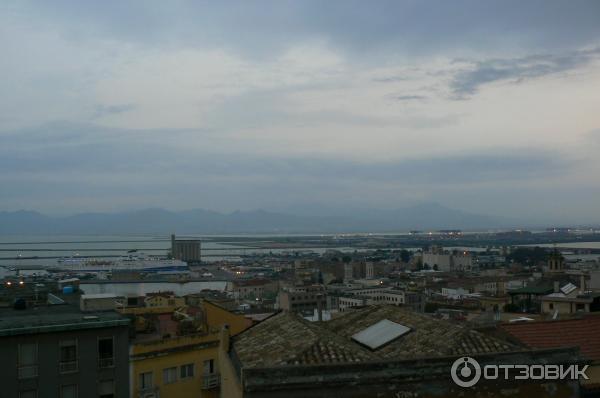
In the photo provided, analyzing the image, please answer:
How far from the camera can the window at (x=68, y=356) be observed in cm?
668

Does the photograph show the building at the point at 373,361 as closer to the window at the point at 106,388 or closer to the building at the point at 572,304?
the window at the point at 106,388

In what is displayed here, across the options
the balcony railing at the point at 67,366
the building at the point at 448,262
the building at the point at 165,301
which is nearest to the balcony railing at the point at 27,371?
the balcony railing at the point at 67,366

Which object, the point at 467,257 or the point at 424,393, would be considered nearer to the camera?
the point at 424,393

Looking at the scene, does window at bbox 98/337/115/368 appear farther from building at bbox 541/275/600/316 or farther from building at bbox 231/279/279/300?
building at bbox 231/279/279/300

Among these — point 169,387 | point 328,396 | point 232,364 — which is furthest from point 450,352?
point 169,387

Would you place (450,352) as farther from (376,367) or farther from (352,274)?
(352,274)

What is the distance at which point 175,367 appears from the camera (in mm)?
A: 7965

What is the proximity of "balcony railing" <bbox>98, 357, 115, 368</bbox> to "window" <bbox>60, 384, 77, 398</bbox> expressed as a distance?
1.13 feet

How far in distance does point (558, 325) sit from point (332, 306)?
102ft

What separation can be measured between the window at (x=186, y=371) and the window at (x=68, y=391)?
1.58 m

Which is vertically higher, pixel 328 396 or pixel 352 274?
pixel 328 396

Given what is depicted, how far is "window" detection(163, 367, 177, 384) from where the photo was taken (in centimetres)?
789

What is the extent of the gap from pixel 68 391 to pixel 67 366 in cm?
29

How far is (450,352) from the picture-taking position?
466 cm
